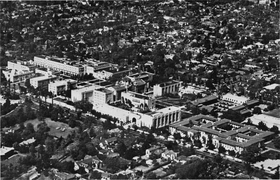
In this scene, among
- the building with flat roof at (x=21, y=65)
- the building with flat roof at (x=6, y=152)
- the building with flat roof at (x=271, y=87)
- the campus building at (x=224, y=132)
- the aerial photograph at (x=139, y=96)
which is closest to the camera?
the aerial photograph at (x=139, y=96)

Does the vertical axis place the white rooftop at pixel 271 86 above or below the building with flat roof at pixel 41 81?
above

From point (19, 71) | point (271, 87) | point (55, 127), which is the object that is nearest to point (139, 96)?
point (55, 127)

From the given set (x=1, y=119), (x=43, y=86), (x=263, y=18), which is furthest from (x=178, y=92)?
(x=263, y=18)

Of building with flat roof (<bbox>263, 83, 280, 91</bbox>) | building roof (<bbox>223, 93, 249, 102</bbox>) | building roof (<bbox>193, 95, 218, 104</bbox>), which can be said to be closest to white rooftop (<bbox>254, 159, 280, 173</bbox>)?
building roof (<bbox>193, 95, 218, 104</bbox>)

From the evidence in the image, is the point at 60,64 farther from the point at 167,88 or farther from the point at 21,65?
the point at 167,88

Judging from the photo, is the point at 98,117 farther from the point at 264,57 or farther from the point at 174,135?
the point at 264,57

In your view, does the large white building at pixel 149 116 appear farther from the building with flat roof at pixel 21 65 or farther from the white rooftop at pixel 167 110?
the building with flat roof at pixel 21 65

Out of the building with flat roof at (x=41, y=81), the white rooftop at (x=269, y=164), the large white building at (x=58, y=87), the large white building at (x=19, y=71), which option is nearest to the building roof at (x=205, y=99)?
the large white building at (x=58, y=87)
